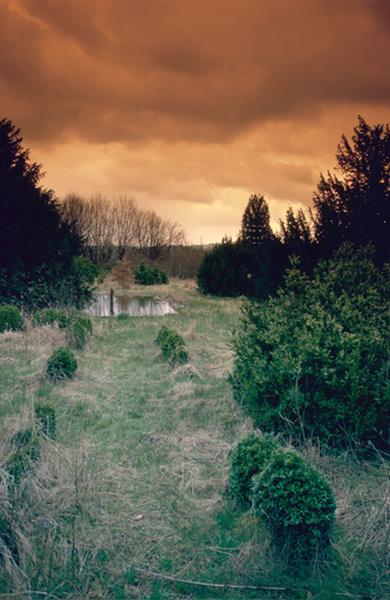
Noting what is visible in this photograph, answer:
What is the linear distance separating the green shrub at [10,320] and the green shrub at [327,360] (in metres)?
7.03

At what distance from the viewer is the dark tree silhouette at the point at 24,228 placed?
13.5 m

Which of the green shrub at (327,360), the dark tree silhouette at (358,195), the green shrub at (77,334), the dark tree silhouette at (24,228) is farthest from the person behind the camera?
the dark tree silhouette at (24,228)

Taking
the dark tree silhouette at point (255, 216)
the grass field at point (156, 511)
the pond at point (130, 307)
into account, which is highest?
the dark tree silhouette at point (255, 216)

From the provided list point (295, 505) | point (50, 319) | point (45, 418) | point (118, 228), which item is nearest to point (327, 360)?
point (295, 505)

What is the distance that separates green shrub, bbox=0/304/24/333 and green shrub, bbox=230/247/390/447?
23.1 ft

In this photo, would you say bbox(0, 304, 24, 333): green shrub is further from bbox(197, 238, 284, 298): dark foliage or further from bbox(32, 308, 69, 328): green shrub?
bbox(197, 238, 284, 298): dark foliage

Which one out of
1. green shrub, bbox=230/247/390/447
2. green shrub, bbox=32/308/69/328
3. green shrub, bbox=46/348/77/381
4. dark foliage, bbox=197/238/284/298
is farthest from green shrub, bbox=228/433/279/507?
dark foliage, bbox=197/238/284/298

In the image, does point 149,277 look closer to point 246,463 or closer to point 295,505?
point 246,463

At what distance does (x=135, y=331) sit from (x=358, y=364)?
27.5 ft

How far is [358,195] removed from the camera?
1277cm

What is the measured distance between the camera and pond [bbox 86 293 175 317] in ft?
51.5

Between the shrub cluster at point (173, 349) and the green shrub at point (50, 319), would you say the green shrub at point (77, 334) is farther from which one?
the shrub cluster at point (173, 349)

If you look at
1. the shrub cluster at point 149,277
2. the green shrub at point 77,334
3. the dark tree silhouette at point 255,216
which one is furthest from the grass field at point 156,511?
the dark tree silhouette at point 255,216

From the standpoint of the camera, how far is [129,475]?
405 cm
